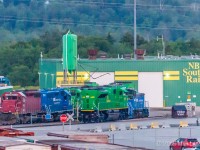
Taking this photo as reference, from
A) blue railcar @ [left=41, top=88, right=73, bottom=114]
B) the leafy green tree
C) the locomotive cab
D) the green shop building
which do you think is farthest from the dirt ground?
the leafy green tree

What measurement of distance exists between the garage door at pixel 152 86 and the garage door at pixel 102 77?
2589 mm

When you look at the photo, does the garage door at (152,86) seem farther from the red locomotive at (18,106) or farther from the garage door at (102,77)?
the red locomotive at (18,106)

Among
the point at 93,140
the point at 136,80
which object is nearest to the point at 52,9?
the point at 136,80

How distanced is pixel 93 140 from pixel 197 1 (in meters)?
169

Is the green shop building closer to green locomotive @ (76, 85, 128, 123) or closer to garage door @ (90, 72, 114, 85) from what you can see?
garage door @ (90, 72, 114, 85)

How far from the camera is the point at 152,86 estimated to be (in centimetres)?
7519

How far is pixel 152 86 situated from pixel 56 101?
47.2 ft

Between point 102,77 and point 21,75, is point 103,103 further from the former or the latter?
point 21,75

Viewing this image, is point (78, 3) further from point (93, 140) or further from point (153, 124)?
point (93, 140)

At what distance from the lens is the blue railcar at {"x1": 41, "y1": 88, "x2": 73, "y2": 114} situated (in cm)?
6219

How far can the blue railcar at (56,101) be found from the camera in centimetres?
6219

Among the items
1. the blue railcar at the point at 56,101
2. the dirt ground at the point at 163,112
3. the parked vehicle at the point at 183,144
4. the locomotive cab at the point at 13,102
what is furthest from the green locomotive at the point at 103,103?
the parked vehicle at the point at 183,144

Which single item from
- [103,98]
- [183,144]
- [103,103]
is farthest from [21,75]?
[183,144]

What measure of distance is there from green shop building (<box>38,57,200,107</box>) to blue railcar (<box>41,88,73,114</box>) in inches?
435
